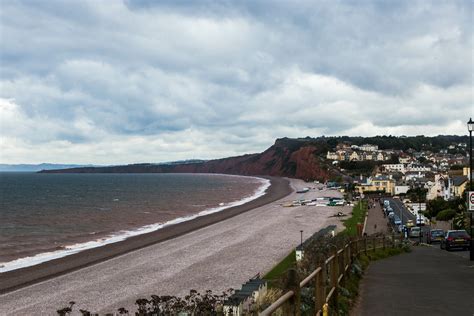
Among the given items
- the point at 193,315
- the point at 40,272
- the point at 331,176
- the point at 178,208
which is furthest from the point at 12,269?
the point at 331,176

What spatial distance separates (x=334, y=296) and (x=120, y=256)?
2926cm

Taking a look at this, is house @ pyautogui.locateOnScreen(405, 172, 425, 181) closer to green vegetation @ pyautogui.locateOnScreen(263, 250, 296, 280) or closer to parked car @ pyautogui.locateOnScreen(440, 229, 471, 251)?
green vegetation @ pyautogui.locateOnScreen(263, 250, 296, 280)

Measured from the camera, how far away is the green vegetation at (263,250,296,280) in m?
25.9

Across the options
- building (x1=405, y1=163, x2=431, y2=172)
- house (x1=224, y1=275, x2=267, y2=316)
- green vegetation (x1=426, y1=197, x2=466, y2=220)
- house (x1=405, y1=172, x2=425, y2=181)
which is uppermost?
building (x1=405, y1=163, x2=431, y2=172)

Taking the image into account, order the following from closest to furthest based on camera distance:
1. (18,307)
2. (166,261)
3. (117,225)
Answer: (18,307) → (166,261) → (117,225)

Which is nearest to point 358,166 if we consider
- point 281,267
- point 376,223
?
point 376,223

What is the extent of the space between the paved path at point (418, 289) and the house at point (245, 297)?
3.93 m

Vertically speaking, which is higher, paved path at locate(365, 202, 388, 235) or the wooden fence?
the wooden fence

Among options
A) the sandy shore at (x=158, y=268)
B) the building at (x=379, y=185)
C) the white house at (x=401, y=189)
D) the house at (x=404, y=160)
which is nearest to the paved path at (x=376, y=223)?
the sandy shore at (x=158, y=268)

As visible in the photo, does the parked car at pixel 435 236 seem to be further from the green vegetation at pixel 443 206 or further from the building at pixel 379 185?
the building at pixel 379 185

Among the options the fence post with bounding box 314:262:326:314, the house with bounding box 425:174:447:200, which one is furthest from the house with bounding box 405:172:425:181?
the fence post with bounding box 314:262:326:314

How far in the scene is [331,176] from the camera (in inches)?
6403

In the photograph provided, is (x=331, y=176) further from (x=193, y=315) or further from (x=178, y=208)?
(x=193, y=315)

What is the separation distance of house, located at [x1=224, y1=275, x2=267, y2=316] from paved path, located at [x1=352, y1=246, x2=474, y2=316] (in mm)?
3931
